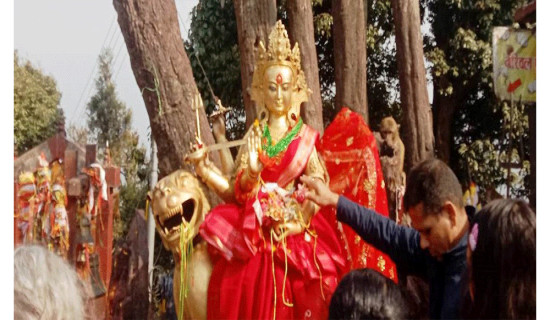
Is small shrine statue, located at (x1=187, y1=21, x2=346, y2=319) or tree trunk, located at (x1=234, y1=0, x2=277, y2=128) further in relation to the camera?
tree trunk, located at (x1=234, y1=0, x2=277, y2=128)

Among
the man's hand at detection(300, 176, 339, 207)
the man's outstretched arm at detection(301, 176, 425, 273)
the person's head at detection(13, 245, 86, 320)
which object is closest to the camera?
the person's head at detection(13, 245, 86, 320)

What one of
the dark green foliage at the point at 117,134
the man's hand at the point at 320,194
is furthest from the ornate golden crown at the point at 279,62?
the dark green foliage at the point at 117,134

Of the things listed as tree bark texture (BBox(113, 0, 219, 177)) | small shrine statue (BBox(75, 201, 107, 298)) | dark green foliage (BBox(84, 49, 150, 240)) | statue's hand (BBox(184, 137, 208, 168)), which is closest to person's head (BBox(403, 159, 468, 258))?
statue's hand (BBox(184, 137, 208, 168))

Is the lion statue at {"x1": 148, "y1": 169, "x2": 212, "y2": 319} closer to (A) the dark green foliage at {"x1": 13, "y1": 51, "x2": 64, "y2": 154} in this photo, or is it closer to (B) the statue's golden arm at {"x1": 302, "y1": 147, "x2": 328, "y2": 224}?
(B) the statue's golden arm at {"x1": 302, "y1": 147, "x2": 328, "y2": 224}

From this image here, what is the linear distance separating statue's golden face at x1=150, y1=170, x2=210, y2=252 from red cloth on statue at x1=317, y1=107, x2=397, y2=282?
456 mm

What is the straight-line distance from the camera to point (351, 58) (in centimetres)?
324

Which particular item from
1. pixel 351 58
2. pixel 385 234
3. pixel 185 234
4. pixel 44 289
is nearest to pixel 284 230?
pixel 185 234

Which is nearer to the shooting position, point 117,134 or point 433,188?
point 433,188

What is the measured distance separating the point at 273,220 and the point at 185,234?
322 millimetres

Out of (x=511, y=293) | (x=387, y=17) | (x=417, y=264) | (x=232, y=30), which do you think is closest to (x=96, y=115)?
(x=232, y=30)

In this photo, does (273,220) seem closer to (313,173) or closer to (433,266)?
(313,173)

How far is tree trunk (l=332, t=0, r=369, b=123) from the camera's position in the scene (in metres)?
3.23

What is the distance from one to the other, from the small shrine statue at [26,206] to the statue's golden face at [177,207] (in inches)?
29.2

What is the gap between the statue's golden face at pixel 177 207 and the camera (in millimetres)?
2842
